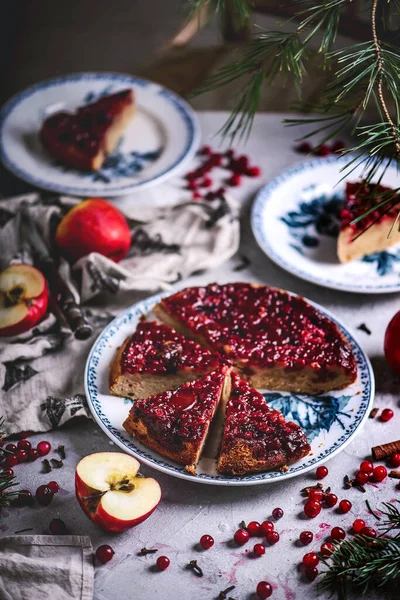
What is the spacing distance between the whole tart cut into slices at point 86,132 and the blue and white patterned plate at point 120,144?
0.14ft

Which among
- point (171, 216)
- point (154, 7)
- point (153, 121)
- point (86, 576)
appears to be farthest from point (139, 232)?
point (154, 7)

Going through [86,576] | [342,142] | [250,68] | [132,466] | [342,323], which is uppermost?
[250,68]

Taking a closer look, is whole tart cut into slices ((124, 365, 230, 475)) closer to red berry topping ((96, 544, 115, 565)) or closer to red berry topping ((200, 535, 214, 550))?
red berry topping ((200, 535, 214, 550))

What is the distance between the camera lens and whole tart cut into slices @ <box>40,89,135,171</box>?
10.5 ft

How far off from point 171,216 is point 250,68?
0.84 m

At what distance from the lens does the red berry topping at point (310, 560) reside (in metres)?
1.83

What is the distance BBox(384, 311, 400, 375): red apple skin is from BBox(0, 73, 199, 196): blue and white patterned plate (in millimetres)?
1260

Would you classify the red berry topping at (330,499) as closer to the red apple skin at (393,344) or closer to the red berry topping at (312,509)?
the red berry topping at (312,509)

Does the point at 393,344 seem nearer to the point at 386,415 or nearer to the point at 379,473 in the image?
the point at 386,415

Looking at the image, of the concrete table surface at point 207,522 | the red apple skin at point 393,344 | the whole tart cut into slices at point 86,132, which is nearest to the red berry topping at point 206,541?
the concrete table surface at point 207,522

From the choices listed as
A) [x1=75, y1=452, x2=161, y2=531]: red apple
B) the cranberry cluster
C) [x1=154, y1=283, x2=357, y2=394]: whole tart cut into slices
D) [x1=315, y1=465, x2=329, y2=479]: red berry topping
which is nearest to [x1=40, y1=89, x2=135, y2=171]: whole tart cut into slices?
the cranberry cluster

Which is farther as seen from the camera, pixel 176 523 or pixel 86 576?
pixel 176 523

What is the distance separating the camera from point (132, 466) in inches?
77.0

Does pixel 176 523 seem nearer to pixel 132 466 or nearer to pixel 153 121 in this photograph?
pixel 132 466
